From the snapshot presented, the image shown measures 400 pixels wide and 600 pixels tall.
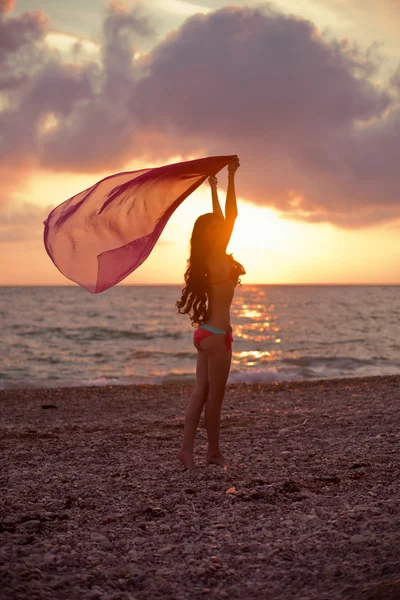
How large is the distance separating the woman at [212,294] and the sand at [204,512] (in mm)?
995

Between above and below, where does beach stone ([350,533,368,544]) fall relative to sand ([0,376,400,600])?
above

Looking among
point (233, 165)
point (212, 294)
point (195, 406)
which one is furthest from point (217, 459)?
point (233, 165)

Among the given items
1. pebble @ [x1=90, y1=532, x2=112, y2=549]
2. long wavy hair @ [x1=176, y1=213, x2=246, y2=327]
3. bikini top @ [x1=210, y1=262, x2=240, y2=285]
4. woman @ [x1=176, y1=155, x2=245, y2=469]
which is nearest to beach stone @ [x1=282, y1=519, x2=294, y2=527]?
pebble @ [x1=90, y1=532, x2=112, y2=549]

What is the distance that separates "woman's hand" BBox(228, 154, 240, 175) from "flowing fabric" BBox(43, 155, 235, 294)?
0.25 m

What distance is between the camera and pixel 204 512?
486cm

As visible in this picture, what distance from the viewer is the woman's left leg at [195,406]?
20.3 ft

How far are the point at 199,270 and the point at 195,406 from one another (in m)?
1.51

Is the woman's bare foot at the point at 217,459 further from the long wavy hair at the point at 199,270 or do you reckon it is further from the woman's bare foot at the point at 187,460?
the long wavy hair at the point at 199,270

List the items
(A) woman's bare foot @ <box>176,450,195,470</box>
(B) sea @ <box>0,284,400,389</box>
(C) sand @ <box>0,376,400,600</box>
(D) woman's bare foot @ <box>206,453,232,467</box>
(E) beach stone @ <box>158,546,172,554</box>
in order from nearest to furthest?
(C) sand @ <box>0,376,400,600</box> → (E) beach stone @ <box>158,546,172,554</box> → (A) woman's bare foot @ <box>176,450,195,470</box> → (D) woman's bare foot @ <box>206,453,232,467</box> → (B) sea @ <box>0,284,400,389</box>

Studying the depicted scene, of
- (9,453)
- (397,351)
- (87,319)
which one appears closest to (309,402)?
(9,453)

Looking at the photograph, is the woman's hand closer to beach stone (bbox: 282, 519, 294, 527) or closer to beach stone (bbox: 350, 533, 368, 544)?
beach stone (bbox: 282, 519, 294, 527)

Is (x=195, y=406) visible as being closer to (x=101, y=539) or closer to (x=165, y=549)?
(x=101, y=539)

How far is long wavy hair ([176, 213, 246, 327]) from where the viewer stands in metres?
6.09

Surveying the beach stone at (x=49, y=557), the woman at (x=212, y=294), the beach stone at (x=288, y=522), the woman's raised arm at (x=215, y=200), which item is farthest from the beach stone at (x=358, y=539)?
the woman's raised arm at (x=215, y=200)
